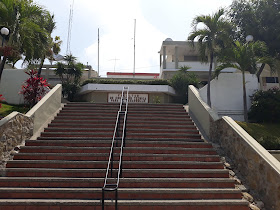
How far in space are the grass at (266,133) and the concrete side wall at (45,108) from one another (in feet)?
26.7

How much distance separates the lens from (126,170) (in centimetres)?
619

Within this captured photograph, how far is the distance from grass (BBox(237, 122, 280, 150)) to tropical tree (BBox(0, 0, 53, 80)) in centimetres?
913

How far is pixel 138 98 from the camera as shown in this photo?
19.3m

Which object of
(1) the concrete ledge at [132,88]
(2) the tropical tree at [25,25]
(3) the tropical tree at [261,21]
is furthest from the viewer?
(1) the concrete ledge at [132,88]

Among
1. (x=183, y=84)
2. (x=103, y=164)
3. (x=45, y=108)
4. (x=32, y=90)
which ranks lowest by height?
(x=103, y=164)

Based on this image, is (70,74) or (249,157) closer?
(249,157)

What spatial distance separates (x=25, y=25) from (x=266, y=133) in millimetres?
10610

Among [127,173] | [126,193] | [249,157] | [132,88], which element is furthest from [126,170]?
[132,88]

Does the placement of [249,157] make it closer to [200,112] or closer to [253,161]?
[253,161]

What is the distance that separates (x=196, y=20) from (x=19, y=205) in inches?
508

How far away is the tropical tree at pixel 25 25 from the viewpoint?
855cm

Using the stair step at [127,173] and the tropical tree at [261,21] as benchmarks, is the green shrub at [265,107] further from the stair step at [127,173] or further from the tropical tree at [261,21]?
the stair step at [127,173]

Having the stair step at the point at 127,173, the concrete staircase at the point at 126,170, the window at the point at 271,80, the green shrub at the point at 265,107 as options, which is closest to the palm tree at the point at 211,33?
the green shrub at the point at 265,107

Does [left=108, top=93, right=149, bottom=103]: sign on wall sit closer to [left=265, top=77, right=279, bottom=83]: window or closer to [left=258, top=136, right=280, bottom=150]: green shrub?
[left=258, top=136, right=280, bottom=150]: green shrub
